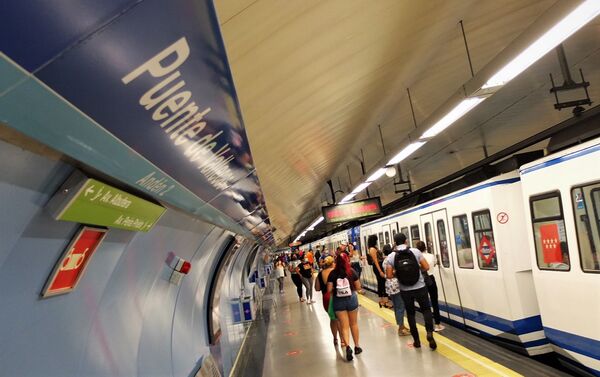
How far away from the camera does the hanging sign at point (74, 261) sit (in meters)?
2.10

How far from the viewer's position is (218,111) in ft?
6.31

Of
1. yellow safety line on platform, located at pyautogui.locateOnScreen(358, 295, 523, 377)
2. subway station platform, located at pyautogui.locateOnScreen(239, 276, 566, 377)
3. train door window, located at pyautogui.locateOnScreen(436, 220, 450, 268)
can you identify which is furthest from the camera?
train door window, located at pyautogui.locateOnScreen(436, 220, 450, 268)

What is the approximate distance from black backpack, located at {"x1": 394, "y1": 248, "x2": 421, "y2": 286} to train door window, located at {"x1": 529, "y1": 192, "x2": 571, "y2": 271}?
164cm

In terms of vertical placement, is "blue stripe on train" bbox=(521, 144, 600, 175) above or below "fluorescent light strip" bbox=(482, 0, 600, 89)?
below

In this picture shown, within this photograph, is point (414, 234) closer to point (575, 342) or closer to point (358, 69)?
point (575, 342)

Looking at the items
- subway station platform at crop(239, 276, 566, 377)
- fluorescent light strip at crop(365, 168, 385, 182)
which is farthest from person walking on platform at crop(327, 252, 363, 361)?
fluorescent light strip at crop(365, 168, 385, 182)

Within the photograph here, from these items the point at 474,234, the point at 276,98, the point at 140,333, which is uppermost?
the point at 276,98

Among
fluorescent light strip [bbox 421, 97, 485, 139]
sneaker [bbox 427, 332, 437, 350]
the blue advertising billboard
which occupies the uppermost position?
fluorescent light strip [bbox 421, 97, 485, 139]

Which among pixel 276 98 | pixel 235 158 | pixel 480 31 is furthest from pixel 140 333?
pixel 480 31

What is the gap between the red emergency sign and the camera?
554 centimetres

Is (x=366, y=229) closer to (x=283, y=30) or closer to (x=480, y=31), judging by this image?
(x=480, y=31)

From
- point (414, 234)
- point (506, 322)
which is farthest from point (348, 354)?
point (414, 234)

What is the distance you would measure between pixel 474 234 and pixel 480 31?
11.7ft

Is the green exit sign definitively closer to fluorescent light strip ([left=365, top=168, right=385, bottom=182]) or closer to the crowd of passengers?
the crowd of passengers
